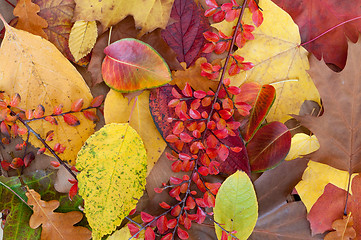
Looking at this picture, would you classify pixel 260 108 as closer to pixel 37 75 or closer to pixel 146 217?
pixel 146 217

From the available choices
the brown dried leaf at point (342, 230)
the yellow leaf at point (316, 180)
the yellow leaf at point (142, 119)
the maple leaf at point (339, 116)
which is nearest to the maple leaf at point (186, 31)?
the yellow leaf at point (142, 119)

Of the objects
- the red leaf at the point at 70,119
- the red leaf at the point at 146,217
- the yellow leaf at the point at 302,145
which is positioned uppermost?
the red leaf at the point at 70,119

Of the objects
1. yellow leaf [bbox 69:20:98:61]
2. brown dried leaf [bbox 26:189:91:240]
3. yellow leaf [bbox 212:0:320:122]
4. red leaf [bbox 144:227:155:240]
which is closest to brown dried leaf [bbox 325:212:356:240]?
yellow leaf [bbox 212:0:320:122]

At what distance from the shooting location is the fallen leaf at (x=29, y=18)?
65cm

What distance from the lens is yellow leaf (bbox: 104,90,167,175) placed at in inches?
25.3

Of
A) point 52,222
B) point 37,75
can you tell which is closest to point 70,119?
point 37,75

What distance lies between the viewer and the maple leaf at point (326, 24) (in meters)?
0.64

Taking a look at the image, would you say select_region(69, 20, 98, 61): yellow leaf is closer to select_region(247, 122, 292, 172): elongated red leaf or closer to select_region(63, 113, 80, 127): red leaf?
select_region(63, 113, 80, 127): red leaf

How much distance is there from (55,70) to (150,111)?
21 centimetres

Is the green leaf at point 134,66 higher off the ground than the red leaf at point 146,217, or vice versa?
the green leaf at point 134,66

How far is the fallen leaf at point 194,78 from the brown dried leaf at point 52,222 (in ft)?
1.17

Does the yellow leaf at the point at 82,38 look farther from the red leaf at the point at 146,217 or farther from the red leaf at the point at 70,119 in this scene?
the red leaf at the point at 146,217

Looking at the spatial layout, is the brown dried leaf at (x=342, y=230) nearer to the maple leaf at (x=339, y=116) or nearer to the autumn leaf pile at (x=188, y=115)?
the autumn leaf pile at (x=188, y=115)

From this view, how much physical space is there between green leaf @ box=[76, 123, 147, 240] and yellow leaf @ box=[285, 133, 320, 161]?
30 centimetres
